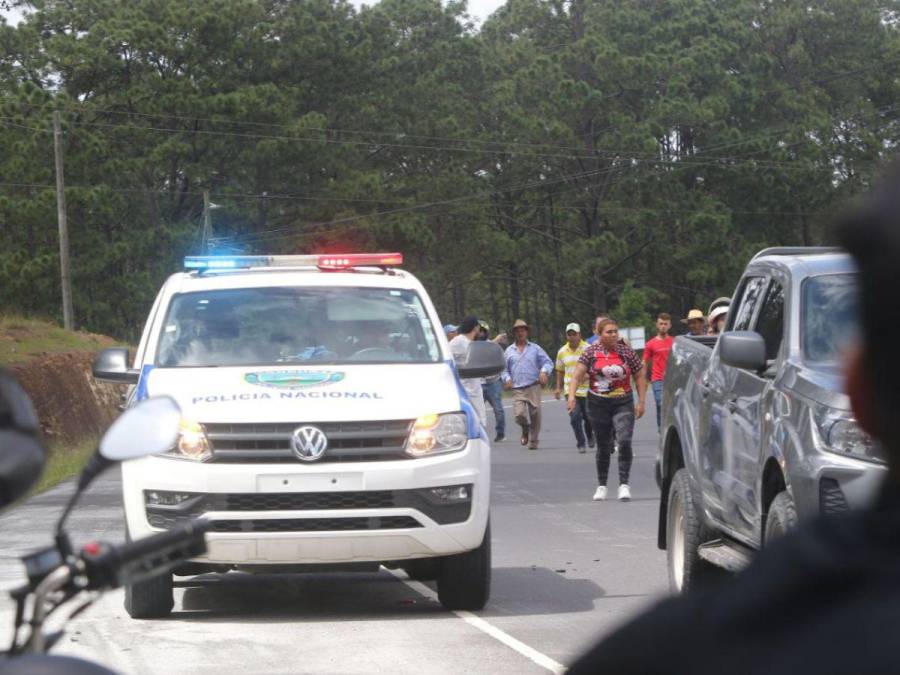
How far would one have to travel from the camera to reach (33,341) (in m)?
30.2

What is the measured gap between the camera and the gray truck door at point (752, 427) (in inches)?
311

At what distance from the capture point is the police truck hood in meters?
8.97

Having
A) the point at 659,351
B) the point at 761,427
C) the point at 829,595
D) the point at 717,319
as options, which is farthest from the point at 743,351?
the point at 659,351

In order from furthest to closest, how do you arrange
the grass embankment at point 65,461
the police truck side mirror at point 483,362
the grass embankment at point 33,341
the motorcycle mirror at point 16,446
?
1. the grass embankment at point 33,341
2. the grass embankment at point 65,461
3. the police truck side mirror at point 483,362
4. the motorcycle mirror at point 16,446

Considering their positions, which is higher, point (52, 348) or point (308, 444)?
point (308, 444)

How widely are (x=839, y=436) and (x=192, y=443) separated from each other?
11.4 feet

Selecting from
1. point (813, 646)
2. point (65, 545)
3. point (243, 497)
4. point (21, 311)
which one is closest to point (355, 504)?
point (243, 497)

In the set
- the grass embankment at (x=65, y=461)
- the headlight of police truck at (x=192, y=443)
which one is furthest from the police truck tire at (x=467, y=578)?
the grass embankment at (x=65, y=461)

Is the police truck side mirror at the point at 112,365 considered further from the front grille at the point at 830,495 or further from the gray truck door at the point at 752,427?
the front grille at the point at 830,495

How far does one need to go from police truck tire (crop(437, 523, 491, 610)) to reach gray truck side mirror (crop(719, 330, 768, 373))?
1.97 m

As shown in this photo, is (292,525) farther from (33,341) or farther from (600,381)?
(33,341)

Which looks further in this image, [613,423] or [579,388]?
[579,388]

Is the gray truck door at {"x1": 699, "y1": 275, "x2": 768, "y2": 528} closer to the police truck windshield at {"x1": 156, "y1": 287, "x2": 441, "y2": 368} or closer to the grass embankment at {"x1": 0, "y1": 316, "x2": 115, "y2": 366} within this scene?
the police truck windshield at {"x1": 156, "y1": 287, "x2": 441, "y2": 368}

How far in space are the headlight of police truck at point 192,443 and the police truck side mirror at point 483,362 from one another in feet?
5.56
